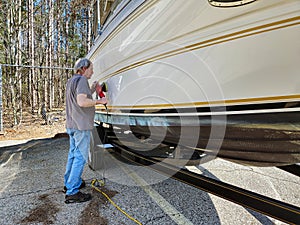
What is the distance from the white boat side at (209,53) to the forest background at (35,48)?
139 cm

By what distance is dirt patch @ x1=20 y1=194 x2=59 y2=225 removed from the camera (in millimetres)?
1878

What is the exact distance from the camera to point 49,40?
32.6 feet

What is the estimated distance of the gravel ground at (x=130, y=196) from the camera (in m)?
1.95

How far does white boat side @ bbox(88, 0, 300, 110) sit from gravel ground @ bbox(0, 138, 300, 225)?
106cm

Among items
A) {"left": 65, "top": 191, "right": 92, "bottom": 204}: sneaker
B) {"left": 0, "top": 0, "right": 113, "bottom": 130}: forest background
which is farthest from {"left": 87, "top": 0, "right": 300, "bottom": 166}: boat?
{"left": 0, "top": 0, "right": 113, "bottom": 130}: forest background

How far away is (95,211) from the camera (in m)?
2.05

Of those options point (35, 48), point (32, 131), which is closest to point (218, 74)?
point (32, 131)

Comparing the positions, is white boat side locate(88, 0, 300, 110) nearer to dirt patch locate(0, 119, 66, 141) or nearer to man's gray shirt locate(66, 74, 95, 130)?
man's gray shirt locate(66, 74, 95, 130)

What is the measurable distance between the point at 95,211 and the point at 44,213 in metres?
0.44

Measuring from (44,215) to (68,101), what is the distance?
1025 mm

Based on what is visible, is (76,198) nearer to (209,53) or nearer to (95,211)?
(95,211)

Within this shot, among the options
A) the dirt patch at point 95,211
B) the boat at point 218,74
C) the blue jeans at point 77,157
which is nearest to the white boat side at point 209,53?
the boat at point 218,74

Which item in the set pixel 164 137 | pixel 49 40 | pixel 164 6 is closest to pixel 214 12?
pixel 164 6

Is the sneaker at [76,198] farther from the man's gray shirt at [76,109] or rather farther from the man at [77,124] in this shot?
the man's gray shirt at [76,109]
